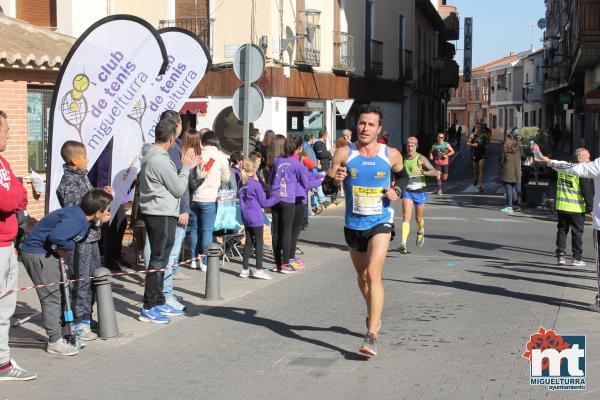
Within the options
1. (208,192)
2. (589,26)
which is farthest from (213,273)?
(589,26)

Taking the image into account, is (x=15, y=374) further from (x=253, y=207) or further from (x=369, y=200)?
(x=253, y=207)

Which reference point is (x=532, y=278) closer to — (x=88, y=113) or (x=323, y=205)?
(x=88, y=113)

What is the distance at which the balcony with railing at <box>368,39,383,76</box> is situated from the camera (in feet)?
113

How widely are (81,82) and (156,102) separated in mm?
1343

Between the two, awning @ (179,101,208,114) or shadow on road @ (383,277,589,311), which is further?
awning @ (179,101,208,114)

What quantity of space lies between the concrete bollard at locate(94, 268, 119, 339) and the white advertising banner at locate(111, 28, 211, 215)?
3.13 meters

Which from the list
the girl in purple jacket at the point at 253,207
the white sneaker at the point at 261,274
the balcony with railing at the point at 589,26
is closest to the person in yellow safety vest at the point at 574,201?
the girl in purple jacket at the point at 253,207

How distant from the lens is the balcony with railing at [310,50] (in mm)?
27672

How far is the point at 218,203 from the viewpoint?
12.6m

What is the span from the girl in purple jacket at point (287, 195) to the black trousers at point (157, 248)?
3.07 m

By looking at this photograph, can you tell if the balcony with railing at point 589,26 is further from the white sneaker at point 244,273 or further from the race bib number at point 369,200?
the race bib number at point 369,200

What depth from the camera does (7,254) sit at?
23.3 ft

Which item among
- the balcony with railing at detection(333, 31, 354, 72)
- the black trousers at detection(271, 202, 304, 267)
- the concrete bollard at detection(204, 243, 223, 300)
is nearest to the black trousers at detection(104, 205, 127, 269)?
the black trousers at detection(271, 202, 304, 267)

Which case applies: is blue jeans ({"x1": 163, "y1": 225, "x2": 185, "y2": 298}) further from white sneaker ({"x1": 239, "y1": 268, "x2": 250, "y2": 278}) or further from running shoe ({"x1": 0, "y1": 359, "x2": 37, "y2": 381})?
running shoe ({"x1": 0, "y1": 359, "x2": 37, "y2": 381})
